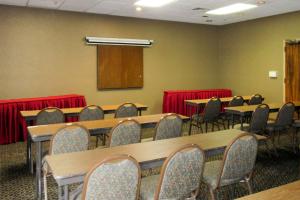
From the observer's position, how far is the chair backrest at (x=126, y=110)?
5.11m

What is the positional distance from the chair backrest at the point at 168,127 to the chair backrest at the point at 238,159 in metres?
1.18

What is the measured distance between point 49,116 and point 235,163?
298 cm

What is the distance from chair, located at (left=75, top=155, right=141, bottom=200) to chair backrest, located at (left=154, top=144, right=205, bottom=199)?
0.21 meters

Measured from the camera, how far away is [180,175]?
2.23m

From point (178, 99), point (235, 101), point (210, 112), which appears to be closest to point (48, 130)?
point (210, 112)

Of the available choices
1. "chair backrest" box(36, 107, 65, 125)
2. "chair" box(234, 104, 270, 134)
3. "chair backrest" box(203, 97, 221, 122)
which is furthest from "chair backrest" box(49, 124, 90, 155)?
"chair backrest" box(203, 97, 221, 122)

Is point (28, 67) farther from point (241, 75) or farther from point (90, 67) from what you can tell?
point (241, 75)

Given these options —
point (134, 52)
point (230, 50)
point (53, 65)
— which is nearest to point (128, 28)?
point (134, 52)

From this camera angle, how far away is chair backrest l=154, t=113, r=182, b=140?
3596 mm

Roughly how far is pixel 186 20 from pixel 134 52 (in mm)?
1738

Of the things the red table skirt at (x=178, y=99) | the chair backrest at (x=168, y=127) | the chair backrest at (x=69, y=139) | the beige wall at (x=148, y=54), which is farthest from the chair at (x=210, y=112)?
the chair backrest at (x=69, y=139)

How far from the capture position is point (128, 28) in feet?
25.8

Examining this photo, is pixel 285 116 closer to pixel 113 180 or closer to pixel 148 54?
pixel 113 180

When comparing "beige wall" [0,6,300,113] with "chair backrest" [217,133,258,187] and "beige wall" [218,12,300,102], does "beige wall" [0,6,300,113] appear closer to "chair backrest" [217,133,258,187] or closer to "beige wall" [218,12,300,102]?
"beige wall" [218,12,300,102]
